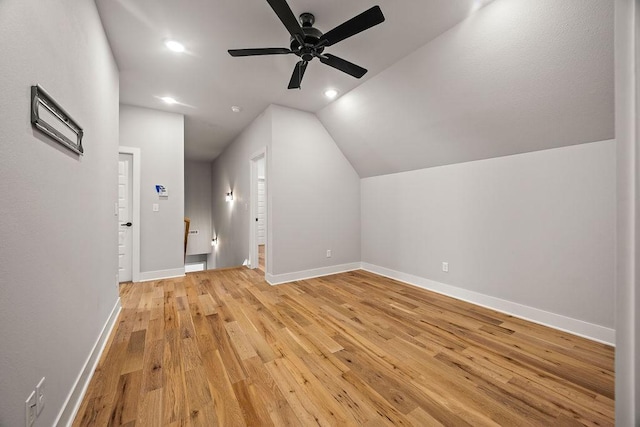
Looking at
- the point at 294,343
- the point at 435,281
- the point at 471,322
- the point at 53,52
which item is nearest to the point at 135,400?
the point at 294,343

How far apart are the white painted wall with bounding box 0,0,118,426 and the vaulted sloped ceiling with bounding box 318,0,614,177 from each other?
2.80 metres

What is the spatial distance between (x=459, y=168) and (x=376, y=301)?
1981 millimetres

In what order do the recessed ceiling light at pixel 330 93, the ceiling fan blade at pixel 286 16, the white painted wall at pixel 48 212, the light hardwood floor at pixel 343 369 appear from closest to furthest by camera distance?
1. the white painted wall at pixel 48 212
2. the light hardwood floor at pixel 343 369
3. the ceiling fan blade at pixel 286 16
4. the recessed ceiling light at pixel 330 93

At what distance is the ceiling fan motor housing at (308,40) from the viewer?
2.07 meters

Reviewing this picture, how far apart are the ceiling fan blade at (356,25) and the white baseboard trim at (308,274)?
3.04 m

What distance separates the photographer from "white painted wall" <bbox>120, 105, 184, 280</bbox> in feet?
13.0

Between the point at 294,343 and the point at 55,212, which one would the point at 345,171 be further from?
the point at 55,212

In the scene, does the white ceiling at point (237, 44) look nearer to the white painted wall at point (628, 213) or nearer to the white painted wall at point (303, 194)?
the white painted wall at point (303, 194)

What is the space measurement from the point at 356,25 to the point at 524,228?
2.52 m

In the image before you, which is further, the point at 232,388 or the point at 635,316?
the point at 232,388

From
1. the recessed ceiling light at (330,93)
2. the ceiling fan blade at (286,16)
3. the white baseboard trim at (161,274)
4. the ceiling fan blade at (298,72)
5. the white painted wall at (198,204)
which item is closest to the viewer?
the ceiling fan blade at (286,16)

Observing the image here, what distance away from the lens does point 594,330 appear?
6.99 feet

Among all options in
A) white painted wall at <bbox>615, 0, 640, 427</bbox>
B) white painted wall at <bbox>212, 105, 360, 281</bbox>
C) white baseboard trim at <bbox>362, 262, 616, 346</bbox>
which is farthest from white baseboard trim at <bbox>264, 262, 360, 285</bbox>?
white painted wall at <bbox>615, 0, 640, 427</bbox>

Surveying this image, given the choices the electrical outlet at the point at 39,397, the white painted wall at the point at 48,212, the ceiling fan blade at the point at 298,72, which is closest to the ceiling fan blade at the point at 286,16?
the ceiling fan blade at the point at 298,72
